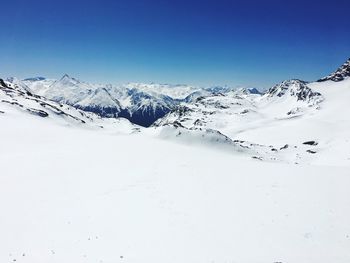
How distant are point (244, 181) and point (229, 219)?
1099 cm

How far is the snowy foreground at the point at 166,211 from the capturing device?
19781 mm

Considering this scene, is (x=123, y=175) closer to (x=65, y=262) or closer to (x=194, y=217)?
(x=194, y=217)

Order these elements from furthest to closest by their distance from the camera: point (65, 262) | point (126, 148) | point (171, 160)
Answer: point (126, 148)
point (171, 160)
point (65, 262)

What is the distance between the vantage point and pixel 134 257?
1894 cm

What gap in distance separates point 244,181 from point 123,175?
45.2ft

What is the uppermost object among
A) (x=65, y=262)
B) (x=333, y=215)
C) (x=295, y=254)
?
(x=333, y=215)

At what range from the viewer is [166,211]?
25.9 m

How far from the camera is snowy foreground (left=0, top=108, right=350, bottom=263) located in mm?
19781

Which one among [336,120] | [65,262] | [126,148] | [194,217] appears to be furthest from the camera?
[336,120]

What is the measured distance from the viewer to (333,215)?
2598 cm

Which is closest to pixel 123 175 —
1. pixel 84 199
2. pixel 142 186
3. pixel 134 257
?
pixel 142 186

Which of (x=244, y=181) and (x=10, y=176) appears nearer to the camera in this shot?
(x=10, y=176)

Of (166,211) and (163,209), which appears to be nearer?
(166,211)

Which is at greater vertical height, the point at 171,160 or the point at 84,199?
the point at 171,160
